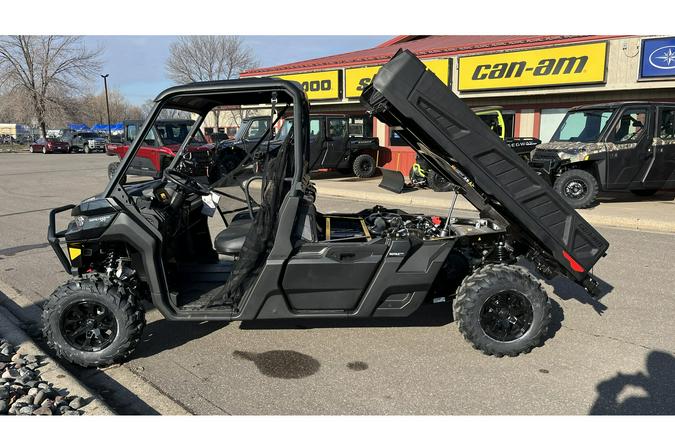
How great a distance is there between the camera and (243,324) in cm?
418

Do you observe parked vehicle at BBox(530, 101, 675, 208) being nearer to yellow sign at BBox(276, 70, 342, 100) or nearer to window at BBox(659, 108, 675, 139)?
window at BBox(659, 108, 675, 139)

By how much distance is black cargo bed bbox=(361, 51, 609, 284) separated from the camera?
123 inches

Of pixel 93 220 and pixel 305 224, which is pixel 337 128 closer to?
pixel 305 224

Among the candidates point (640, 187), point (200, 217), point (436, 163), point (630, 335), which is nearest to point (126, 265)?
point (200, 217)

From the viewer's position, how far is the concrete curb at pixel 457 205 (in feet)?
25.9

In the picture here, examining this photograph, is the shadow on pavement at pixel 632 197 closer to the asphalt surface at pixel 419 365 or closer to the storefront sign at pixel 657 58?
the storefront sign at pixel 657 58

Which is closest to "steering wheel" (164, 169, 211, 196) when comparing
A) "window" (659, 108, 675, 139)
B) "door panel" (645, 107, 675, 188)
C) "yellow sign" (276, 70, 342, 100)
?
"door panel" (645, 107, 675, 188)

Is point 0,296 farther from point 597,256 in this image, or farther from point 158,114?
point 597,256

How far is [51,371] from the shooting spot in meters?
3.18

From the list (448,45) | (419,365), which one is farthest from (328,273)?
(448,45)

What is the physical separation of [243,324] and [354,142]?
38.6 ft

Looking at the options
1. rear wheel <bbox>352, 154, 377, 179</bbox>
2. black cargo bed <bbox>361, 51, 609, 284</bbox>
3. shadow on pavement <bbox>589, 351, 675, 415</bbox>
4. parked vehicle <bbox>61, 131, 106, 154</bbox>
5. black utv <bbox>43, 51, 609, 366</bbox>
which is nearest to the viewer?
shadow on pavement <bbox>589, 351, 675, 415</bbox>

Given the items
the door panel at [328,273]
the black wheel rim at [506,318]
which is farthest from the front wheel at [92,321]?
the black wheel rim at [506,318]

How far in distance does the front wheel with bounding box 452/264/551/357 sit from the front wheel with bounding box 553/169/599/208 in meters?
6.60
